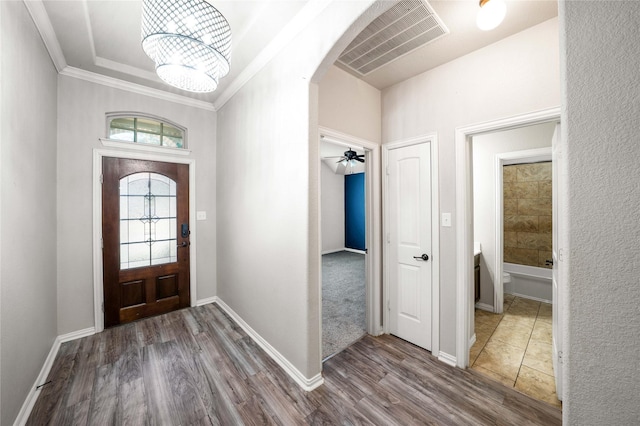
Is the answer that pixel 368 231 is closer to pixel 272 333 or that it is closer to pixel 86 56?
pixel 272 333

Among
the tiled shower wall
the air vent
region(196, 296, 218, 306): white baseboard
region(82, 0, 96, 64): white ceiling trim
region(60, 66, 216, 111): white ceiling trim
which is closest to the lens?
the air vent

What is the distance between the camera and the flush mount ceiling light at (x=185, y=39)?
1237 millimetres

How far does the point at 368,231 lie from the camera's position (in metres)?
2.69

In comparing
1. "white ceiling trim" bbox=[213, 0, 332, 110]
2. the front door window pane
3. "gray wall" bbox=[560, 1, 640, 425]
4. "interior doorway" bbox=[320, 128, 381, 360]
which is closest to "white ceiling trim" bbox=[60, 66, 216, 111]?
"white ceiling trim" bbox=[213, 0, 332, 110]

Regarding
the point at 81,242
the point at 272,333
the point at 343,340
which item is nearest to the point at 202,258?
the point at 81,242

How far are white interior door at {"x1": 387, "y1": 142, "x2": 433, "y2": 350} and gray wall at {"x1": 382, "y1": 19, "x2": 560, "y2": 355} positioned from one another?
14 cm

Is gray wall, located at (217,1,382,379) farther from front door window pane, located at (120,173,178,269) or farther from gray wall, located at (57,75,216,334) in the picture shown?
gray wall, located at (57,75,216,334)

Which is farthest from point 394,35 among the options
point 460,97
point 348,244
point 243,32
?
point 348,244

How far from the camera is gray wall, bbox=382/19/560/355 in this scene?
5.75ft

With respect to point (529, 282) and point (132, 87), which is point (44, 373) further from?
point (529, 282)

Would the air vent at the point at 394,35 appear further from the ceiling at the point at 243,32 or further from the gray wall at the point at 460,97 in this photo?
the gray wall at the point at 460,97

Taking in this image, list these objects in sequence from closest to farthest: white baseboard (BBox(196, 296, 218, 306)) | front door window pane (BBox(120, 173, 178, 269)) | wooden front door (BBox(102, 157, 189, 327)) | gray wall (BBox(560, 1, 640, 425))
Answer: gray wall (BBox(560, 1, 640, 425))
wooden front door (BBox(102, 157, 189, 327))
front door window pane (BBox(120, 173, 178, 269))
white baseboard (BBox(196, 296, 218, 306))

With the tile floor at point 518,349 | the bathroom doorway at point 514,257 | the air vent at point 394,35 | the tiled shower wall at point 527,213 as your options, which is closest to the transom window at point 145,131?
the air vent at point 394,35

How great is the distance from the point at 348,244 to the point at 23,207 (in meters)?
7.11
